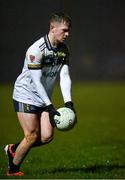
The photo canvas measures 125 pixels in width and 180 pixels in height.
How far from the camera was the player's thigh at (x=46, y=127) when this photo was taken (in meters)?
9.32

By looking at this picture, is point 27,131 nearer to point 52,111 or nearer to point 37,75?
point 52,111

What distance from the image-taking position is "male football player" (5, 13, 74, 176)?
A: 9.09 metres

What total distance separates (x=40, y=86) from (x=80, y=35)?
30.5 metres

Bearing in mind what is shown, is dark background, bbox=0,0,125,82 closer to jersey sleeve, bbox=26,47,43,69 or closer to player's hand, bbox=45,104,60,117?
jersey sleeve, bbox=26,47,43,69

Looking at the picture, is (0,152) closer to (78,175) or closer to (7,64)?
(78,175)

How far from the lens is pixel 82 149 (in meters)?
12.9

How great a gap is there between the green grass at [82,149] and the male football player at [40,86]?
44cm

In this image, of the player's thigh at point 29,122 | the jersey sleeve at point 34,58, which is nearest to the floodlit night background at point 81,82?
the player's thigh at point 29,122

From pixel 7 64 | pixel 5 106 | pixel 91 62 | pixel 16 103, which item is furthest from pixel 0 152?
pixel 91 62

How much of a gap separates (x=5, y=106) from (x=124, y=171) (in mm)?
15146

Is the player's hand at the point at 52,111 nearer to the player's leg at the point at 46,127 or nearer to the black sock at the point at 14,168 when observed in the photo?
the player's leg at the point at 46,127

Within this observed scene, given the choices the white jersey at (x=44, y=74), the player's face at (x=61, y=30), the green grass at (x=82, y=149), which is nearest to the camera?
the player's face at (x=61, y=30)

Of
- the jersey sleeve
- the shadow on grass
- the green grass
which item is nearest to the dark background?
the green grass

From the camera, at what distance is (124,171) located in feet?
31.9
